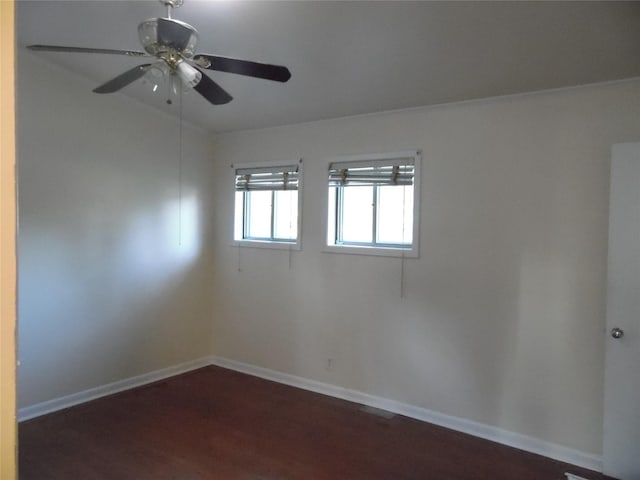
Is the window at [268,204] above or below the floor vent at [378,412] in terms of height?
above

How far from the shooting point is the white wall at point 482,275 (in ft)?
9.29

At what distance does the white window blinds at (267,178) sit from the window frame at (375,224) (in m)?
0.41

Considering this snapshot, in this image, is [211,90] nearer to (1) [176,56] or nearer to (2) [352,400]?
(1) [176,56]

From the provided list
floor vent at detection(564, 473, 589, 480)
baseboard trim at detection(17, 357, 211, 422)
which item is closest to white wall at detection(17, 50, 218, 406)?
baseboard trim at detection(17, 357, 211, 422)

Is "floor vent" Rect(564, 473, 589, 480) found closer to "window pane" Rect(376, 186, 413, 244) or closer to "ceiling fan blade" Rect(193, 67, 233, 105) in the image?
"window pane" Rect(376, 186, 413, 244)

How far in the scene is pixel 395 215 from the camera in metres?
3.71

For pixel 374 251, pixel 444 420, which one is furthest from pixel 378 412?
pixel 374 251

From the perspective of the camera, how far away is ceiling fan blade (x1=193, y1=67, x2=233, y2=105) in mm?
2302

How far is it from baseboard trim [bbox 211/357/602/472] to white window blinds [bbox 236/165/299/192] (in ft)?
5.99

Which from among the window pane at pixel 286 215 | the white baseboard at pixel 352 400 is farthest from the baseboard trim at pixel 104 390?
the window pane at pixel 286 215

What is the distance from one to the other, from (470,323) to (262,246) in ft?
6.99

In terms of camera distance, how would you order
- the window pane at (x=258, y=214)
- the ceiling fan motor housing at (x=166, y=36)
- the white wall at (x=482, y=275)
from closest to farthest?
the ceiling fan motor housing at (x=166, y=36), the white wall at (x=482, y=275), the window pane at (x=258, y=214)

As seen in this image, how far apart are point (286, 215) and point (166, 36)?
266 centimetres

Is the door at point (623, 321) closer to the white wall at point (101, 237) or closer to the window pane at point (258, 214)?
the window pane at point (258, 214)
